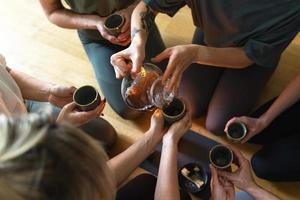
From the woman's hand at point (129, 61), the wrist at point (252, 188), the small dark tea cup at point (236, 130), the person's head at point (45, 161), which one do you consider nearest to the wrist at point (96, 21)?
the woman's hand at point (129, 61)

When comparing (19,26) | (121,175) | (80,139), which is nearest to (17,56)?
(19,26)

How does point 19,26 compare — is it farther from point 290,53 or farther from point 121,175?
point 290,53

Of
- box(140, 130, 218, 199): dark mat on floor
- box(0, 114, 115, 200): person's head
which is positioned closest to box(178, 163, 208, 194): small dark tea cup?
box(140, 130, 218, 199): dark mat on floor

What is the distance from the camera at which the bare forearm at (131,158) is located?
43.6 inches

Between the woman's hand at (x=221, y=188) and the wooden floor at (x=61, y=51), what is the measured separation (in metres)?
0.35

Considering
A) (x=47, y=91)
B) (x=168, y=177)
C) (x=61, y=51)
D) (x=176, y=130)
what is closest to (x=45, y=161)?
(x=168, y=177)

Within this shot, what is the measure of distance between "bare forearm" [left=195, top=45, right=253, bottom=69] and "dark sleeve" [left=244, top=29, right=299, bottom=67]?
0.07ft

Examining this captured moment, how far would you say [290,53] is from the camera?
5.30 feet

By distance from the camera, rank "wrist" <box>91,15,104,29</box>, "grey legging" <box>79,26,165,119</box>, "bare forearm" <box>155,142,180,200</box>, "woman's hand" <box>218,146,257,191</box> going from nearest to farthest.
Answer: "bare forearm" <box>155,142,180,200</box> < "woman's hand" <box>218,146,257,191</box> < "wrist" <box>91,15,104,29</box> < "grey legging" <box>79,26,165,119</box>

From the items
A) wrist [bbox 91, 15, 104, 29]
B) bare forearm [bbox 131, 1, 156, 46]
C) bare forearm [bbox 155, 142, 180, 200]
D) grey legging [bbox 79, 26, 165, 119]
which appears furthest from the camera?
grey legging [bbox 79, 26, 165, 119]

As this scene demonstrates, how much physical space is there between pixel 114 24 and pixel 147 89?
27 cm

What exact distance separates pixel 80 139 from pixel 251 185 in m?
0.71

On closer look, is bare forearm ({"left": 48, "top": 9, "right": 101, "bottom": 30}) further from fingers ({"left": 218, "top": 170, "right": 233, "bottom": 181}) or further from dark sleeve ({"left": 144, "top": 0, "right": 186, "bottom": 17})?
fingers ({"left": 218, "top": 170, "right": 233, "bottom": 181})

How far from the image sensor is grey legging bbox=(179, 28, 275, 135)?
1.32m
